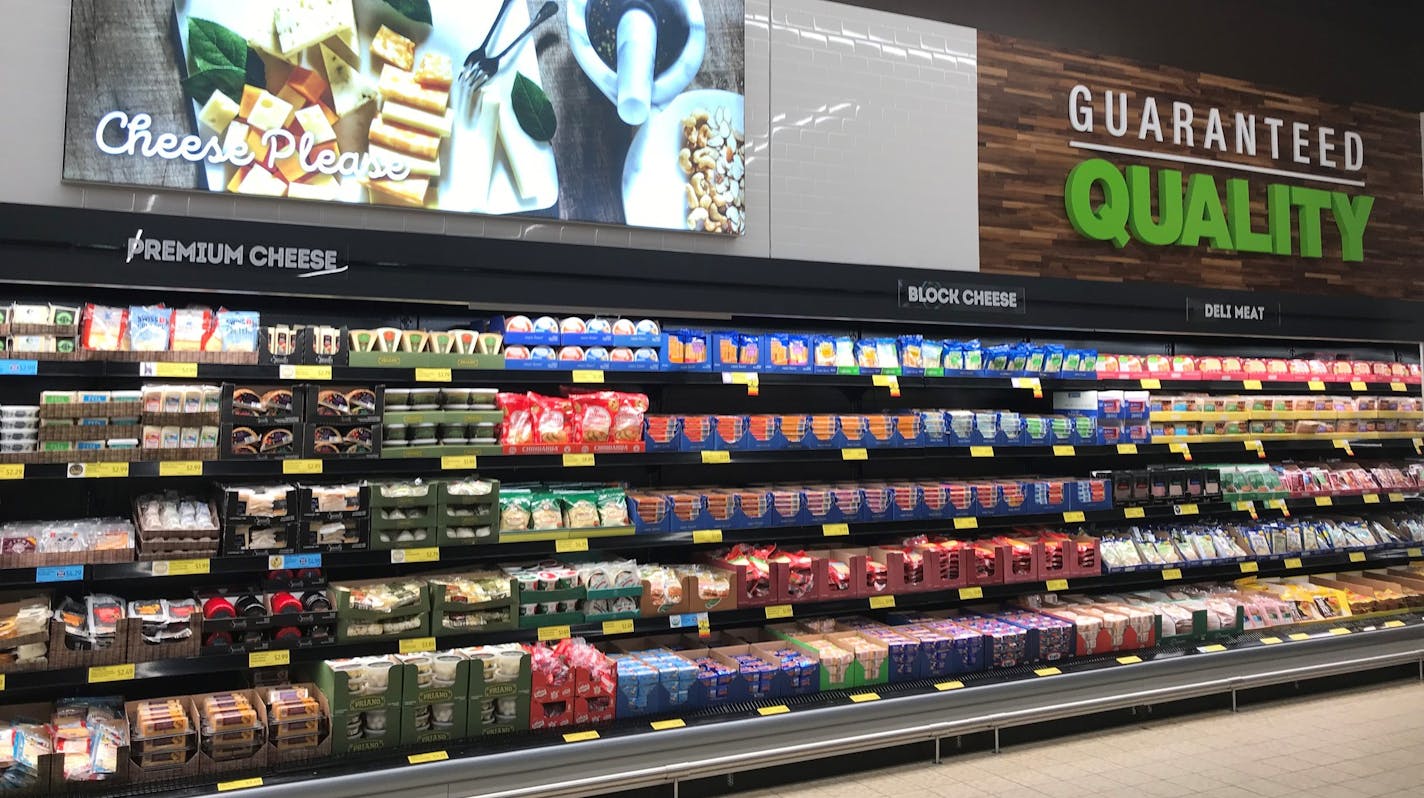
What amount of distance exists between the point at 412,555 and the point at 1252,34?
20.3 feet

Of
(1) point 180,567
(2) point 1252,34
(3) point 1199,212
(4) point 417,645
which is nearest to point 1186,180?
(3) point 1199,212

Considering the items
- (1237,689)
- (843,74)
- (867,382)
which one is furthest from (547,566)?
(1237,689)

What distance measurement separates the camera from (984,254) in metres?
5.52

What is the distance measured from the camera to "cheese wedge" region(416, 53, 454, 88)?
4.23 metres

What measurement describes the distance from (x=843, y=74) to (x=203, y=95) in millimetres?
2964

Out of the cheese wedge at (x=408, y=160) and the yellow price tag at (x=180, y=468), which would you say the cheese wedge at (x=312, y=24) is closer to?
the cheese wedge at (x=408, y=160)

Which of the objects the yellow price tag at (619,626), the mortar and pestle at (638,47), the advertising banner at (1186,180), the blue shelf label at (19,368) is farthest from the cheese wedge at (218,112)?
A: the advertising banner at (1186,180)

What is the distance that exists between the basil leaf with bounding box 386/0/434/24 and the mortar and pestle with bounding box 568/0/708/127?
2.05 ft

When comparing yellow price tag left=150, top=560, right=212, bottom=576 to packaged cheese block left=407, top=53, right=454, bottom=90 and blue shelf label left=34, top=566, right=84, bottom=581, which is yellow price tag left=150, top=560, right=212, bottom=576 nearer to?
blue shelf label left=34, top=566, right=84, bottom=581

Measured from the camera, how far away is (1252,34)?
665 centimetres

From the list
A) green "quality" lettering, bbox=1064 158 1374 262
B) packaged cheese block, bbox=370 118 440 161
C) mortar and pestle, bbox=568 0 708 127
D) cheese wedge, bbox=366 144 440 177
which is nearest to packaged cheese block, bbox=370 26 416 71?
packaged cheese block, bbox=370 118 440 161

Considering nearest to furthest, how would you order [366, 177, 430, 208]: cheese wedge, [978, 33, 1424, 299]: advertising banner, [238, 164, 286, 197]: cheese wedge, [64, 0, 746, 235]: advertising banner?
[64, 0, 746, 235]: advertising banner → [238, 164, 286, 197]: cheese wedge → [366, 177, 430, 208]: cheese wedge → [978, 33, 1424, 299]: advertising banner

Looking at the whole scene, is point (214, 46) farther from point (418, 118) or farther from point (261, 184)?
point (418, 118)

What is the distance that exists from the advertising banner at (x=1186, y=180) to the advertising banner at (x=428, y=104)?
5.91ft
